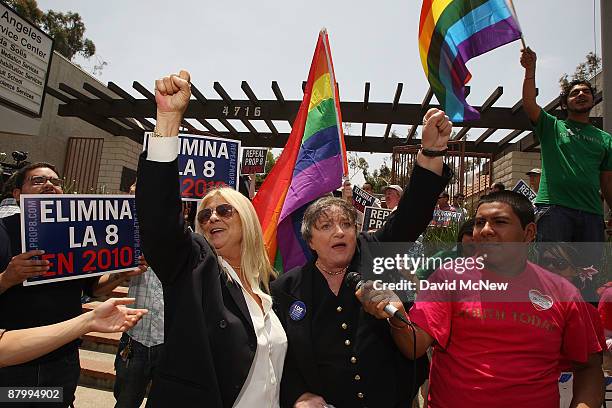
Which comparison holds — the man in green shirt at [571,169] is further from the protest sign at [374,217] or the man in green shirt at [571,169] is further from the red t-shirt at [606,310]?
the protest sign at [374,217]

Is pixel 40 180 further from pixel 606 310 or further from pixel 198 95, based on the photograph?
pixel 198 95

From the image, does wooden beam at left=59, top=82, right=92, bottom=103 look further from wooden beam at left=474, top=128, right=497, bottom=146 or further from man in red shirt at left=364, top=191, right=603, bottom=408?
man in red shirt at left=364, top=191, right=603, bottom=408

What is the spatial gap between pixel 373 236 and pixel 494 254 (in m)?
0.61

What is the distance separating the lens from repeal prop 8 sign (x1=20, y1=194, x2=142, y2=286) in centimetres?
256

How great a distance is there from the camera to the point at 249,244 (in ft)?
7.23

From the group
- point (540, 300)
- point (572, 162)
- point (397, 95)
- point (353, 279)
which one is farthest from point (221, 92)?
point (540, 300)

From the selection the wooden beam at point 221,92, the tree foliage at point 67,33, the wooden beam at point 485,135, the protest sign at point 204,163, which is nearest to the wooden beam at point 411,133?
the wooden beam at point 485,135

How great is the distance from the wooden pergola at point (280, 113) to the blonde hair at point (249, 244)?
5.81m

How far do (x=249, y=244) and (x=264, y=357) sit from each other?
0.57 meters

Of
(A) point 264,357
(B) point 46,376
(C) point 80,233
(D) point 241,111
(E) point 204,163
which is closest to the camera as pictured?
(A) point 264,357

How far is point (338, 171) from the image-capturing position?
11.4 feet

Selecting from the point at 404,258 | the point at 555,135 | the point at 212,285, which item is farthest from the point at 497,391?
the point at 555,135

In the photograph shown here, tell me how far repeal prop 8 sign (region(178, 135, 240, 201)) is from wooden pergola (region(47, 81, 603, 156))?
4178 millimetres

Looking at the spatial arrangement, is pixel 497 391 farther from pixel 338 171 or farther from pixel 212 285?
pixel 338 171
